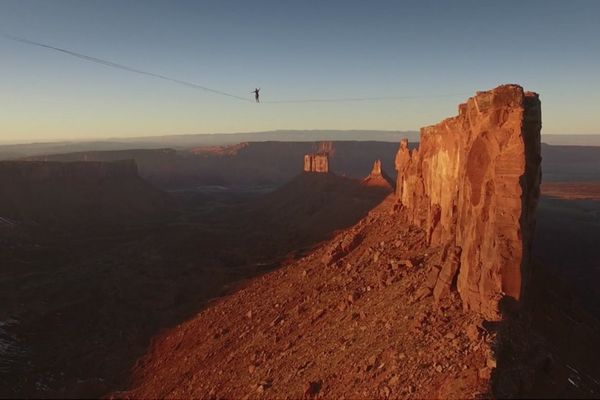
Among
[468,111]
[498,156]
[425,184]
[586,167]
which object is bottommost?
[586,167]

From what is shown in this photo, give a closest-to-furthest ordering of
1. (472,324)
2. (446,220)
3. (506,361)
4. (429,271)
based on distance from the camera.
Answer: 1. (506,361)
2. (472,324)
3. (429,271)
4. (446,220)


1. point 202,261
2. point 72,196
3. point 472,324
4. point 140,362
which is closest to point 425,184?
point 472,324

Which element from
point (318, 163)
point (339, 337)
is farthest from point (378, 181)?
point (339, 337)

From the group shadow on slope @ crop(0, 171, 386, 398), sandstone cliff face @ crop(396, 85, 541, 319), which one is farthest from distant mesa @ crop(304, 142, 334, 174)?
sandstone cliff face @ crop(396, 85, 541, 319)

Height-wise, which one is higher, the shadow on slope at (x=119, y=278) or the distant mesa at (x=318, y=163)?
the distant mesa at (x=318, y=163)

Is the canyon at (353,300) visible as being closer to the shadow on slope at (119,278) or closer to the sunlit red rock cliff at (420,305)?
the sunlit red rock cliff at (420,305)

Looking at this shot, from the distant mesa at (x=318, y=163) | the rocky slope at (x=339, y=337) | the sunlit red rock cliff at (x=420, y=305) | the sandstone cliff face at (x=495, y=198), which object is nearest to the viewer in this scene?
the rocky slope at (x=339, y=337)

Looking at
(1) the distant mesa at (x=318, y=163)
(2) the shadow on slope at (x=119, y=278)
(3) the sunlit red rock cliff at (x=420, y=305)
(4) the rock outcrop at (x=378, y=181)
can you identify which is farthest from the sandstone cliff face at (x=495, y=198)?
(1) the distant mesa at (x=318, y=163)

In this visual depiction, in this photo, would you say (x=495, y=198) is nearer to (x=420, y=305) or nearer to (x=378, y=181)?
(x=420, y=305)

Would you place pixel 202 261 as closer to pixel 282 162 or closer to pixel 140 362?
pixel 140 362
